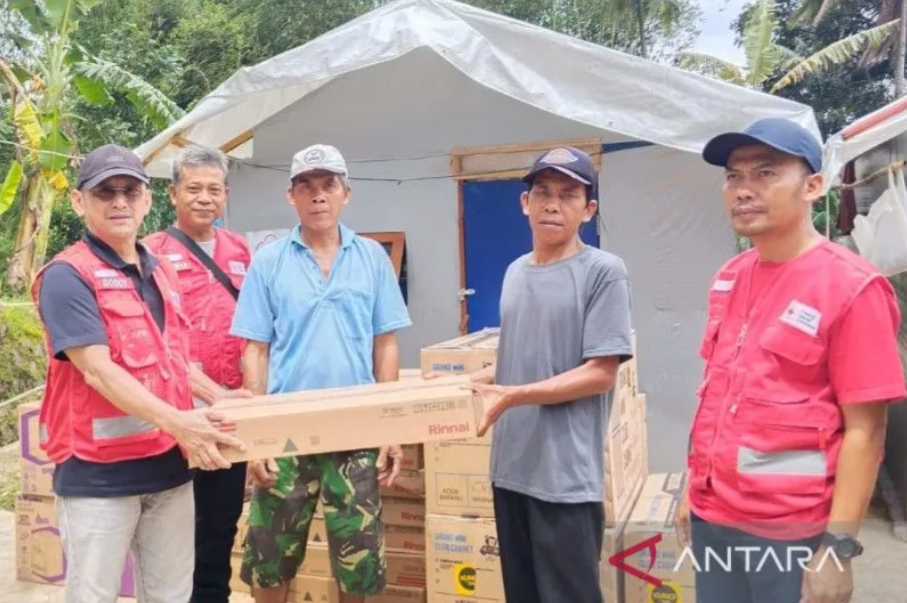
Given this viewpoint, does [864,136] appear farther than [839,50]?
No

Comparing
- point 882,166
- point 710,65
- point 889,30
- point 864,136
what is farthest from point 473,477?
point 889,30

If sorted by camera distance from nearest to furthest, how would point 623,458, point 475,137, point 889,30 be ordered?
1. point 623,458
2. point 475,137
3. point 889,30

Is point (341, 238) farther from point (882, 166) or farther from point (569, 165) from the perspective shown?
point (882, 166)

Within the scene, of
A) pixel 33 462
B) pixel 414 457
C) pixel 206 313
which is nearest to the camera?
pixel 206 313

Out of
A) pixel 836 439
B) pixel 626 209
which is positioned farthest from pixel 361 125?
pixel 836 439

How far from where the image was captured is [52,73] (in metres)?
7.86

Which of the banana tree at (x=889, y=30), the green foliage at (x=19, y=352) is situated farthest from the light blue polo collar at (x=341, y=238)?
the banana tree at (x=889, y=30)

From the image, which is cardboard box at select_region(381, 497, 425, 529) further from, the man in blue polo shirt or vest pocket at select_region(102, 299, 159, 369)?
vest pocket at select_region(102, 299, 159, 369)

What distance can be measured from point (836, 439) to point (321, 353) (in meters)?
1.65

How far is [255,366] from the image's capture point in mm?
2721

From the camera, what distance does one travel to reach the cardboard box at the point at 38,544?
4.11 m

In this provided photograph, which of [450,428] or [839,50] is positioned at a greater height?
[839,50]

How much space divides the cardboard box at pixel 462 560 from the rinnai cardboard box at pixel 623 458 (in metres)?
0.54

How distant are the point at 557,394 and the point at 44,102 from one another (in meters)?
7.95
